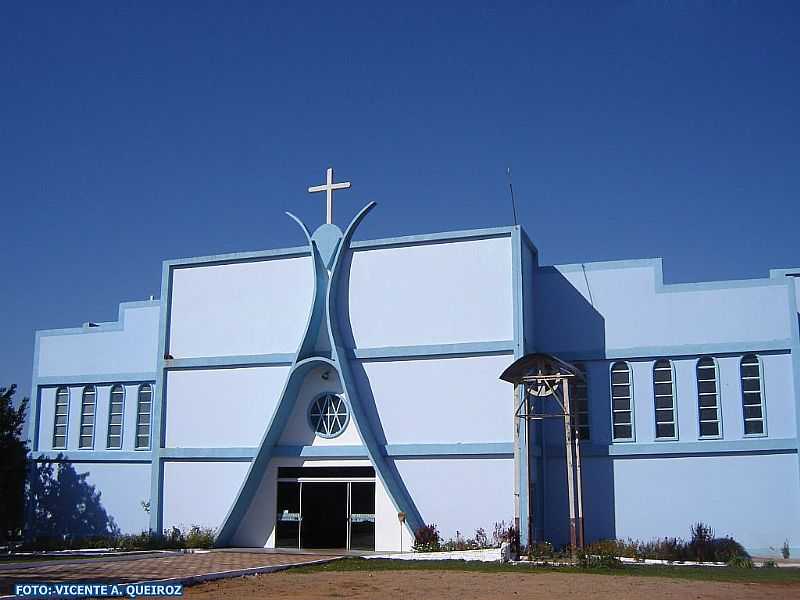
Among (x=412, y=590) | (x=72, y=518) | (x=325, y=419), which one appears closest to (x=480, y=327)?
(x=325, y=419)

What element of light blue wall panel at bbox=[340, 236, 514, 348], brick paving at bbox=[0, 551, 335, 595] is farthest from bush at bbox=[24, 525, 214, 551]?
light blue wall panel at bbox=[340, 236, 514, 348]

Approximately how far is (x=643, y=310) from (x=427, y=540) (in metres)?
8.45

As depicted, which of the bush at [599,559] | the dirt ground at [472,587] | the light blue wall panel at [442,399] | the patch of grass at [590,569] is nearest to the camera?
the dirt ground at [472,587]

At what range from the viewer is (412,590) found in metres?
16.0

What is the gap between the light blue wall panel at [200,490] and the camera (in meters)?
26.0

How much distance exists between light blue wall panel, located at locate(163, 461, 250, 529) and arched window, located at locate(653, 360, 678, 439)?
1119 centimetres

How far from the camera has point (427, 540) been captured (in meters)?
23.4

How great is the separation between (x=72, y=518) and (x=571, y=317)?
1655 centimetres

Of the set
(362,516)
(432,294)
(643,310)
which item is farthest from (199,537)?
(643,310)

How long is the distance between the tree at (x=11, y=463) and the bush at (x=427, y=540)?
47.3 feet

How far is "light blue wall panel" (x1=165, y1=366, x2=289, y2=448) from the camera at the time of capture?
1030 inches

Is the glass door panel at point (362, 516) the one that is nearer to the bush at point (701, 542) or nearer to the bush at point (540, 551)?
the bush at point (540, 551)

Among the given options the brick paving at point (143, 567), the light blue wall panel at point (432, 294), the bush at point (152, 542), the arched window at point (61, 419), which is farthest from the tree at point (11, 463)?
the light blue wall panel at point (432, 294)

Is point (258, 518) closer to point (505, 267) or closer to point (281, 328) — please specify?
point (281, 328)
